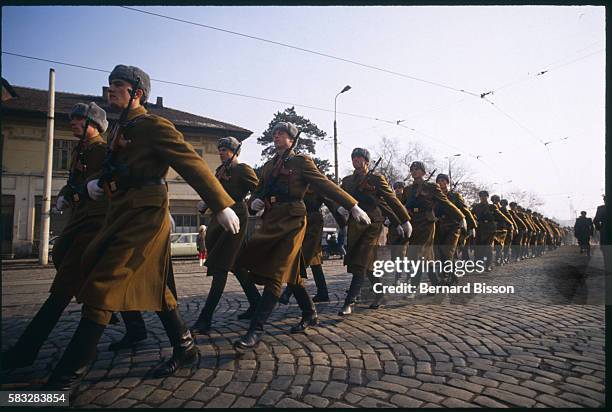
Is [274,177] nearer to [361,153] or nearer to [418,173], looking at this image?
[361,153]

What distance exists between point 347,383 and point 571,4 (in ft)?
11.0

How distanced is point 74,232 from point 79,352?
1.24 m

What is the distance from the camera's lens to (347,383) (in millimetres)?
2420

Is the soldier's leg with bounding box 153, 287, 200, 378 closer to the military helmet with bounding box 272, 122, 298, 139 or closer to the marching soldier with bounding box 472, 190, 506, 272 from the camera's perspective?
the military helmet with bounding box 272, 122, 298, 139

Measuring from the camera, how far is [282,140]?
3789 mm

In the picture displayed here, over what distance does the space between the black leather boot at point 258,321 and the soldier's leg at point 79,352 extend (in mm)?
1105

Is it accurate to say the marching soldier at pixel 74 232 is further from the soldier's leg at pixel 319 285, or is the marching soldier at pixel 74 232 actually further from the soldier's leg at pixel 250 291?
the soldier's leg at pixel 319 285

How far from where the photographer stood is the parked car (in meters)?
16.6

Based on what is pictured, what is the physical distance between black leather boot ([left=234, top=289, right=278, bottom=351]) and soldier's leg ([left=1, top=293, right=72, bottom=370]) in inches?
58.9

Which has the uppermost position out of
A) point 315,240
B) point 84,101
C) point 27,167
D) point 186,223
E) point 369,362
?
point 84,101

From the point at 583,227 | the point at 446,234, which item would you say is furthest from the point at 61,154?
the point at 583,227

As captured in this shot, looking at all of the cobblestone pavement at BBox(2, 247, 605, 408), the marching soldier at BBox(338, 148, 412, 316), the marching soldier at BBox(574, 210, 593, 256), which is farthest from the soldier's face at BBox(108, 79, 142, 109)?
the marching soldier at BBox(574, 210, 593, 256)

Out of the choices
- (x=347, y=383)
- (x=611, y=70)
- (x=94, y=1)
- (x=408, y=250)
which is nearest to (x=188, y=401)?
(x=347, y=383)

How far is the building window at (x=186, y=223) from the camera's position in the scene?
22.6 meters
